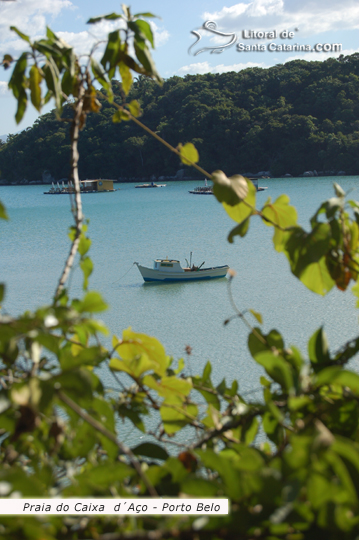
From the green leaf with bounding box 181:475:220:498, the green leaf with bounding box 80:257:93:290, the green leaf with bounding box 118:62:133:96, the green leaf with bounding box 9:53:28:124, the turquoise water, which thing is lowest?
the turquoise water

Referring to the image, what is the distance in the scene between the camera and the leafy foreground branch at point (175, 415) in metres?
0.41

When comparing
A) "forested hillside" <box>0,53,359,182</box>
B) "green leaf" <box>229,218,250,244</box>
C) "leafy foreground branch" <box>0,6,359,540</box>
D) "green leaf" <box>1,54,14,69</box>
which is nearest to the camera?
"leafy foreground branch" <box>0,6,359,540</box>

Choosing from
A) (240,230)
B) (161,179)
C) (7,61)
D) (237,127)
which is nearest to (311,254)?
(240,230)

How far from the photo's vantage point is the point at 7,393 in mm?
486

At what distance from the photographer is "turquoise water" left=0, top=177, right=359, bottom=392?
1091 centimetres

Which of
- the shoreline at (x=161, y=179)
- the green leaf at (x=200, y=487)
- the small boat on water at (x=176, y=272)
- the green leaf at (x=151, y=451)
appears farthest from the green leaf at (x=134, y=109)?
the shoreline at (x=161, y=179)

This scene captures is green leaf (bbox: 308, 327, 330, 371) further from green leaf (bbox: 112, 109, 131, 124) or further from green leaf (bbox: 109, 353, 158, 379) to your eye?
green leaf (bbox: 112, 109, 131, 124)

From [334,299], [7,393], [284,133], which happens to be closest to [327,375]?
[7,393]

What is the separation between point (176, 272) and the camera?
1588 centimetres

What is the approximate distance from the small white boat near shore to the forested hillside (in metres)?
41.6

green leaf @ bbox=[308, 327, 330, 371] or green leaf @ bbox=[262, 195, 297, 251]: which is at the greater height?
green leaf @ bbox=[262, 195, 297, 251]

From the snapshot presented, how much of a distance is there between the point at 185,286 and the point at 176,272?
54 cm

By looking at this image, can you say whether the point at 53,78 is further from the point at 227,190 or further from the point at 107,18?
the point at 227,190

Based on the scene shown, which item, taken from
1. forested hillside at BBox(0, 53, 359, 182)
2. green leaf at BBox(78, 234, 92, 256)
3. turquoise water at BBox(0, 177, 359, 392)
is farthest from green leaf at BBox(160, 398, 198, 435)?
forested hillside at BBox(0, 53, 359, 182)
